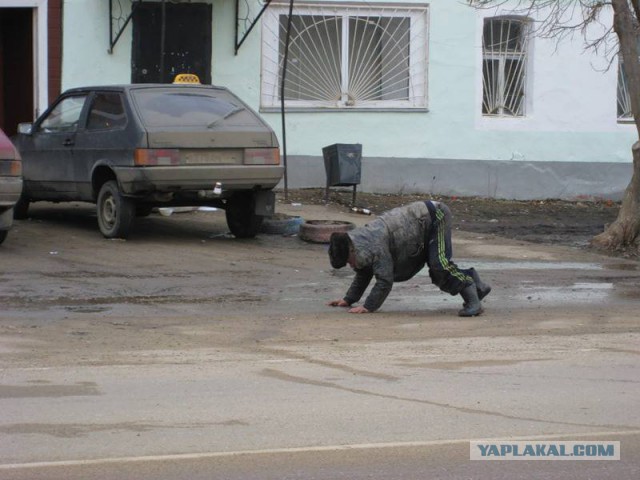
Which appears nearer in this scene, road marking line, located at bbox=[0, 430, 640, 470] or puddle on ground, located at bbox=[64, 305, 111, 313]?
road marking line, located at bbox=[0, 430, 640, 470]

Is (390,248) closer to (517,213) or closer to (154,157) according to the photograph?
(154,157)

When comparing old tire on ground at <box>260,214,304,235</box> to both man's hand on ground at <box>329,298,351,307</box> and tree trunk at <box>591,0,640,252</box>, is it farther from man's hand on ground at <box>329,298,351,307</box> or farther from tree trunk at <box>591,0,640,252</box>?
man's hand on ground at <box>329,298,351,307</box>

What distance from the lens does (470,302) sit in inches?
375

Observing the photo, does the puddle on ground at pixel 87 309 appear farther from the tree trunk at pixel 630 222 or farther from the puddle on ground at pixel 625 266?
the tree trunk at pixel 630 222

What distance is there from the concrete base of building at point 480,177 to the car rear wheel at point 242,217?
187 inches

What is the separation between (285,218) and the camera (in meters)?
15.0

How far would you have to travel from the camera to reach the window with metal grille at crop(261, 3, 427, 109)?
18.7 m

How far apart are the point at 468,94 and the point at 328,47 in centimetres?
262

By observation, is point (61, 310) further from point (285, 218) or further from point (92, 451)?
point (285, 218)

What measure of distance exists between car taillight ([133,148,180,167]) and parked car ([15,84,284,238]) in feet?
0.04

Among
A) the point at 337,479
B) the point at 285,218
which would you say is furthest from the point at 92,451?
the point at 285,218

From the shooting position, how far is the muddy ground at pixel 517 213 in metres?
16.0

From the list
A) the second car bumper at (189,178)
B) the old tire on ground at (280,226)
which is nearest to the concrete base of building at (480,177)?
the old tire on ground at (280,226)

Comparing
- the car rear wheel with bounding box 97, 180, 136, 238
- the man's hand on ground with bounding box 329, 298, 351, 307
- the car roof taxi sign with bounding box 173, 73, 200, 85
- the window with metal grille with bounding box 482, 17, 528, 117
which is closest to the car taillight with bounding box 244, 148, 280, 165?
the car rear wheel with bounding box 97, 180, 136, 238
